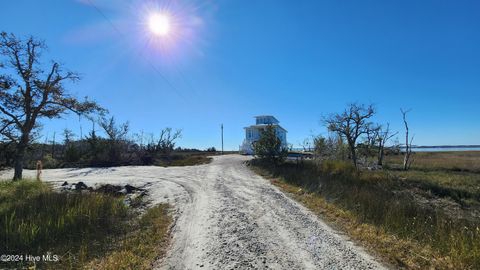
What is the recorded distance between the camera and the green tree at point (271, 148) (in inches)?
827

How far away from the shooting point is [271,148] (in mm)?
20969

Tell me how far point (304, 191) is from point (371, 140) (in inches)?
1084

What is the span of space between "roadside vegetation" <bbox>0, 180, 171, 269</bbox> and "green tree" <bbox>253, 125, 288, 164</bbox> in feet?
41.3

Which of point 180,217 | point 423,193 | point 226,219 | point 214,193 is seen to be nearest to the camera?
point 226,219

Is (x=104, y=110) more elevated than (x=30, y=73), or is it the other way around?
(x=30, y=73)

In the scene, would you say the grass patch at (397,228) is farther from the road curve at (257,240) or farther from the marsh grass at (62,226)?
the marsh grass at (62,226)

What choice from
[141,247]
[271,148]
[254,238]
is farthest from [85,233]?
[271,148]

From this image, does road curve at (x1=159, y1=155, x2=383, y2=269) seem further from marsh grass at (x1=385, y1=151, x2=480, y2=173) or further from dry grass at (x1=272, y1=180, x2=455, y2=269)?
marsh grass at (x1=385, y1=151, x2=480, y2=173)

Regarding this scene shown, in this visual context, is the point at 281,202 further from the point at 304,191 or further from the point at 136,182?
the point at 136,182

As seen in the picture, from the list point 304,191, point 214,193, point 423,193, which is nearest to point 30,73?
point 214,193

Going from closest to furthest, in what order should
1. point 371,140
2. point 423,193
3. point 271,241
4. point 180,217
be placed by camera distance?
point 271,241 < point 180,217 < point 423,193 < point 371,140

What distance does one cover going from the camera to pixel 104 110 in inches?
704

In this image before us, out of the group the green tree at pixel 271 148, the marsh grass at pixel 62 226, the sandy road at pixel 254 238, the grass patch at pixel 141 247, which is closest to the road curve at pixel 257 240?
the sandy road at pixel 254 238

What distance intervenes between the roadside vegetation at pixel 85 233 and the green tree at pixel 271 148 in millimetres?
12584
